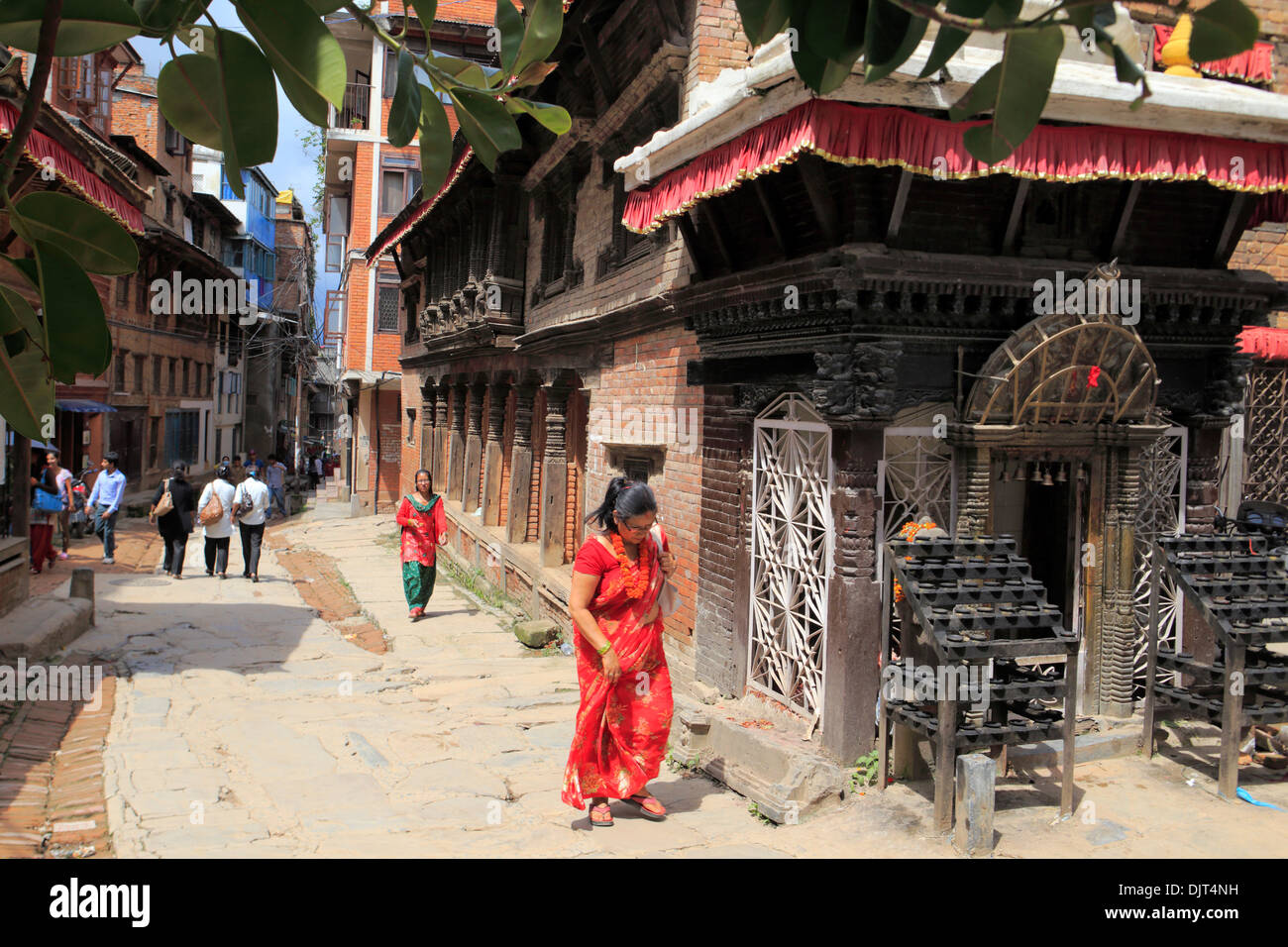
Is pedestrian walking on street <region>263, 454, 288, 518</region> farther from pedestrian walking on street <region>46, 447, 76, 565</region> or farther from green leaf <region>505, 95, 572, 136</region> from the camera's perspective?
green leaf <region>505, 95, 572, 136</region>

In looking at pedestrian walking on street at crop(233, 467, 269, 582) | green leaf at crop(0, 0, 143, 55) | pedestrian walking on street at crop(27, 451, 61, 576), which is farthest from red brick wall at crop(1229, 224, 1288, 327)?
pedestrian walking on street at crop(27, 451, 61, 576)

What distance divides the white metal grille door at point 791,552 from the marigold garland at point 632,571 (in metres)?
1.49

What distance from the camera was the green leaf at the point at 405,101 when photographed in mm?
1900

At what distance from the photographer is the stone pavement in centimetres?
497

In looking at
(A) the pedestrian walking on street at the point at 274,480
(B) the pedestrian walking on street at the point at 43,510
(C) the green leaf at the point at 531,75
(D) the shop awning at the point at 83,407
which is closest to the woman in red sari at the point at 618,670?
(C) the green leaf at the point at 531,75

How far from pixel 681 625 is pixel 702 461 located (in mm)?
1578

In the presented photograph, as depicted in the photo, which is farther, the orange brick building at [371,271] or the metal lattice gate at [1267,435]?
the orange brick building at [371,271]

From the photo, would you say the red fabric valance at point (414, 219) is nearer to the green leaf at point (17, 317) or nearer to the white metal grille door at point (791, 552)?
the white metal grille door at point (791, 552)

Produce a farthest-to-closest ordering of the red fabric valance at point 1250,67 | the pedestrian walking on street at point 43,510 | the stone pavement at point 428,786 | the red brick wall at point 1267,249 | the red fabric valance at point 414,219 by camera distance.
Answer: the pedestrian walking on street at point 43,510 < the red fabric valance at point 414,219 < the red brick wall at point 1267,249 < the red fabric valance at point 1250,67 < the stone pavement at point 428,786

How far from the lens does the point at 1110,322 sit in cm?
604

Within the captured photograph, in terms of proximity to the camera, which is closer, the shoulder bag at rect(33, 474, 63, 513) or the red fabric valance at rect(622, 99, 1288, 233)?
the red fabric valance at rect(622, 99, 1288, 233)

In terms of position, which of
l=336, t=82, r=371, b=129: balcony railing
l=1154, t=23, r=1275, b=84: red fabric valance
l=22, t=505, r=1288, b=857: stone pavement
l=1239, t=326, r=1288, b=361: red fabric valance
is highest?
l=336, t=82, r=371, b=129: balcony railing

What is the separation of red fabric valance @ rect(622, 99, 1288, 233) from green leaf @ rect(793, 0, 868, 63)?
3.59 meters

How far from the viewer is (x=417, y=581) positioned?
12.7 metres
